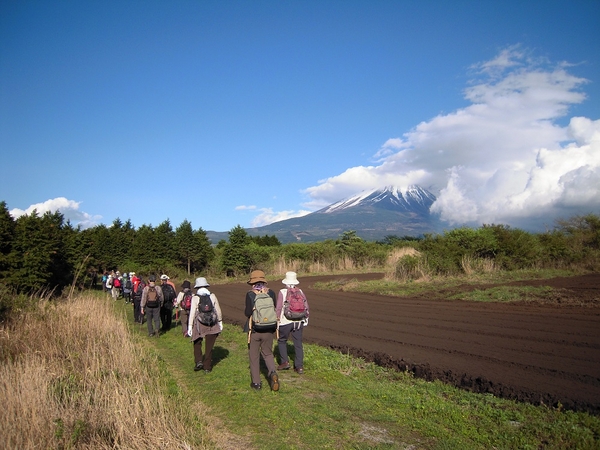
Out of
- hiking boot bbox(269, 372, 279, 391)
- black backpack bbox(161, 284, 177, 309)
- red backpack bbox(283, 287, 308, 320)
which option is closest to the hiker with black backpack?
black backpack bbox(161, 284, 177, 309)

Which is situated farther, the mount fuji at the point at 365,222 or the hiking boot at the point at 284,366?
the mount fuji at the point at 365,222

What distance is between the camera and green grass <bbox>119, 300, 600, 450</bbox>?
15.3 ft

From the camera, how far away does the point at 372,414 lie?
555cm

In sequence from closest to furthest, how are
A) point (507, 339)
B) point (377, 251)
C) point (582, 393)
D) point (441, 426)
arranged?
point (441, 426)
point (582, 393)
point (507, 339)
point (377, 251)

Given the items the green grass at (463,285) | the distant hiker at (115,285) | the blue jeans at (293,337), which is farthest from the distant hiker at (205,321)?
the distant hiker at (115,285)

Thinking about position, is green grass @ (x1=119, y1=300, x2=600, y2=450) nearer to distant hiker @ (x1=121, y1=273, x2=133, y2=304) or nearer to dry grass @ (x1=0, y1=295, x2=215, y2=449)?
dry grass @ (x1=0, y1=295, x2=215, y2=449)

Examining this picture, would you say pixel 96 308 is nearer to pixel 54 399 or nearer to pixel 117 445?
pixel 54 399

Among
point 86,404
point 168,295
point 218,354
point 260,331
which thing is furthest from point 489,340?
point 168,295

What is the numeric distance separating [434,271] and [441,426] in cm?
1931

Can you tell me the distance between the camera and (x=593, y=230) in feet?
83.8

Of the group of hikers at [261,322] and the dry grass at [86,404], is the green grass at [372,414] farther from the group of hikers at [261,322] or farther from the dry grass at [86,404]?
the dry grass at [86,404]

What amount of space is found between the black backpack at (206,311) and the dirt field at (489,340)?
325 cm

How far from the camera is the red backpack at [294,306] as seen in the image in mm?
7438

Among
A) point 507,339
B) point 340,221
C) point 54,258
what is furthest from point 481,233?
point 340,221
